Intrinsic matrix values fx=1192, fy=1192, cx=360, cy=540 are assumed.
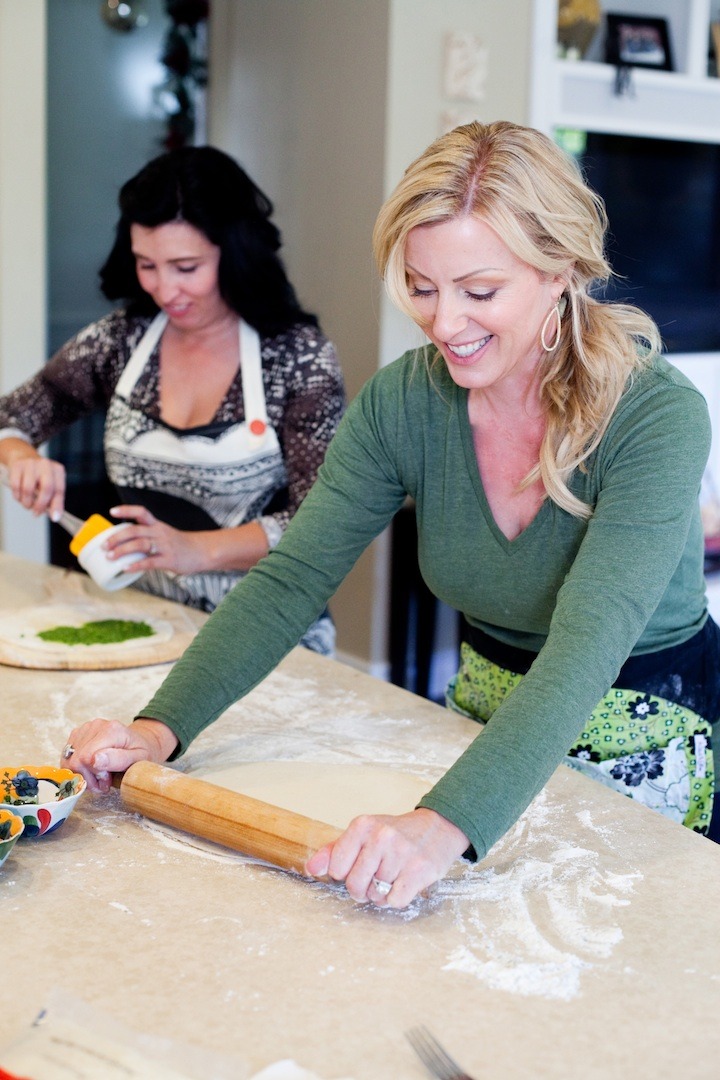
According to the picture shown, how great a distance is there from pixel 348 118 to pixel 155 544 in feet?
6.89

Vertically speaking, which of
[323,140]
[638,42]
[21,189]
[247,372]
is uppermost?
[638,42]

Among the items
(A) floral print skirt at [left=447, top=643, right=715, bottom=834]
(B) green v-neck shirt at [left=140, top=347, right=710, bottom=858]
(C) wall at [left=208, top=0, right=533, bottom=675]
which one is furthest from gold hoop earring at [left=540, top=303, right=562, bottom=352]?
(C) wall at [left=208, top=0, right=533, bottom=675]

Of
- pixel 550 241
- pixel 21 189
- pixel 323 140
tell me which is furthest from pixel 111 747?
pixel 323 140

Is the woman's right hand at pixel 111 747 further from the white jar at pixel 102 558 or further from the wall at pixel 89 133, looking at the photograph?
the wall at pixel 89 133

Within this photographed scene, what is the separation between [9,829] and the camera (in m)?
1.05

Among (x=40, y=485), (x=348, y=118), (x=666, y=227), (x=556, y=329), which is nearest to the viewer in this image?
(x=556, y=329)

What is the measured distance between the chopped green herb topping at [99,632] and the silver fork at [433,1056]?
0.97m

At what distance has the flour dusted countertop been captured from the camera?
83 centimetres

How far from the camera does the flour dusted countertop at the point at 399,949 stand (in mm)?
831

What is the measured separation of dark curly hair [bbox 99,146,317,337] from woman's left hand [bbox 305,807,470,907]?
1.22 meters

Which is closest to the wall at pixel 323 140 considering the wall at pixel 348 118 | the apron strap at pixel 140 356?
the wall at pixel 348 118

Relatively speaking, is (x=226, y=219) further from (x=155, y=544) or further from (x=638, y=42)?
(x=638, y=42)

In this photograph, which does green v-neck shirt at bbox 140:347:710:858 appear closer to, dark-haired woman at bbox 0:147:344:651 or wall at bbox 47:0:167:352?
dark-haired woman at bbox 0:147:344:651

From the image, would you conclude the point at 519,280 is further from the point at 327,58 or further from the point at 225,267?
the point at 327,58
